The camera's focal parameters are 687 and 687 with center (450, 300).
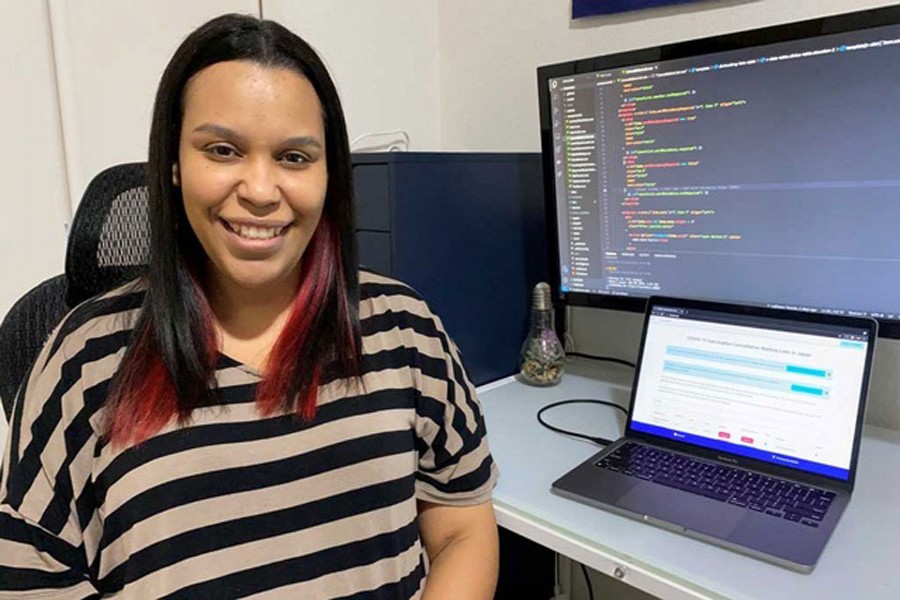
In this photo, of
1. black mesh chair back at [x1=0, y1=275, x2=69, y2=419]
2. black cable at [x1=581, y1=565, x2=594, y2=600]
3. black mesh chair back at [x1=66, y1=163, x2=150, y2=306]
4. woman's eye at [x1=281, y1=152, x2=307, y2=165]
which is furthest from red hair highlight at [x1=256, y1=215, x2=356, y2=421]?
black cable at [x1=581, y1=565, x2=594, y2=600]

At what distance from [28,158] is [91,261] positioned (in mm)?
480

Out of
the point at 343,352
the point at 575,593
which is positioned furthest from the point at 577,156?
the point at 575,593

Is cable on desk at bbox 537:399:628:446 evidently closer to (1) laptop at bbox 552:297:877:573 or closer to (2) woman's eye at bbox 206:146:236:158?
(1) laptop at bbox 552:297:877:573

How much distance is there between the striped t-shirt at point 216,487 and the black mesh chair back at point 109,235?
0.07 meters

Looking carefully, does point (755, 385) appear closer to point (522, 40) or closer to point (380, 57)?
point (522, 40)

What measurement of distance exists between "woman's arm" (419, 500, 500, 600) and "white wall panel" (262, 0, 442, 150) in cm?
96

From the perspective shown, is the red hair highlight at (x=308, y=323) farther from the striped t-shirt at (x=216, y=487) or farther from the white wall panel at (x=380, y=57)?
the white wall panel at (x=380, y=57)

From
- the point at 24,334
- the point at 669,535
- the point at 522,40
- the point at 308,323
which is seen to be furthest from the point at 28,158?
the point at 669,535

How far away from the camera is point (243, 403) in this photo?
2.64ft

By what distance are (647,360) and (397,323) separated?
40 centimetres

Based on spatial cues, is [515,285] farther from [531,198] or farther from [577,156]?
[577,156]

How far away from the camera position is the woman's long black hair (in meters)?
0.77

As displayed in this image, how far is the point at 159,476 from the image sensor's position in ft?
2.45

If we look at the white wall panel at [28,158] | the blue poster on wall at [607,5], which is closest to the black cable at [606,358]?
the blue poster on wall at [607,5]
